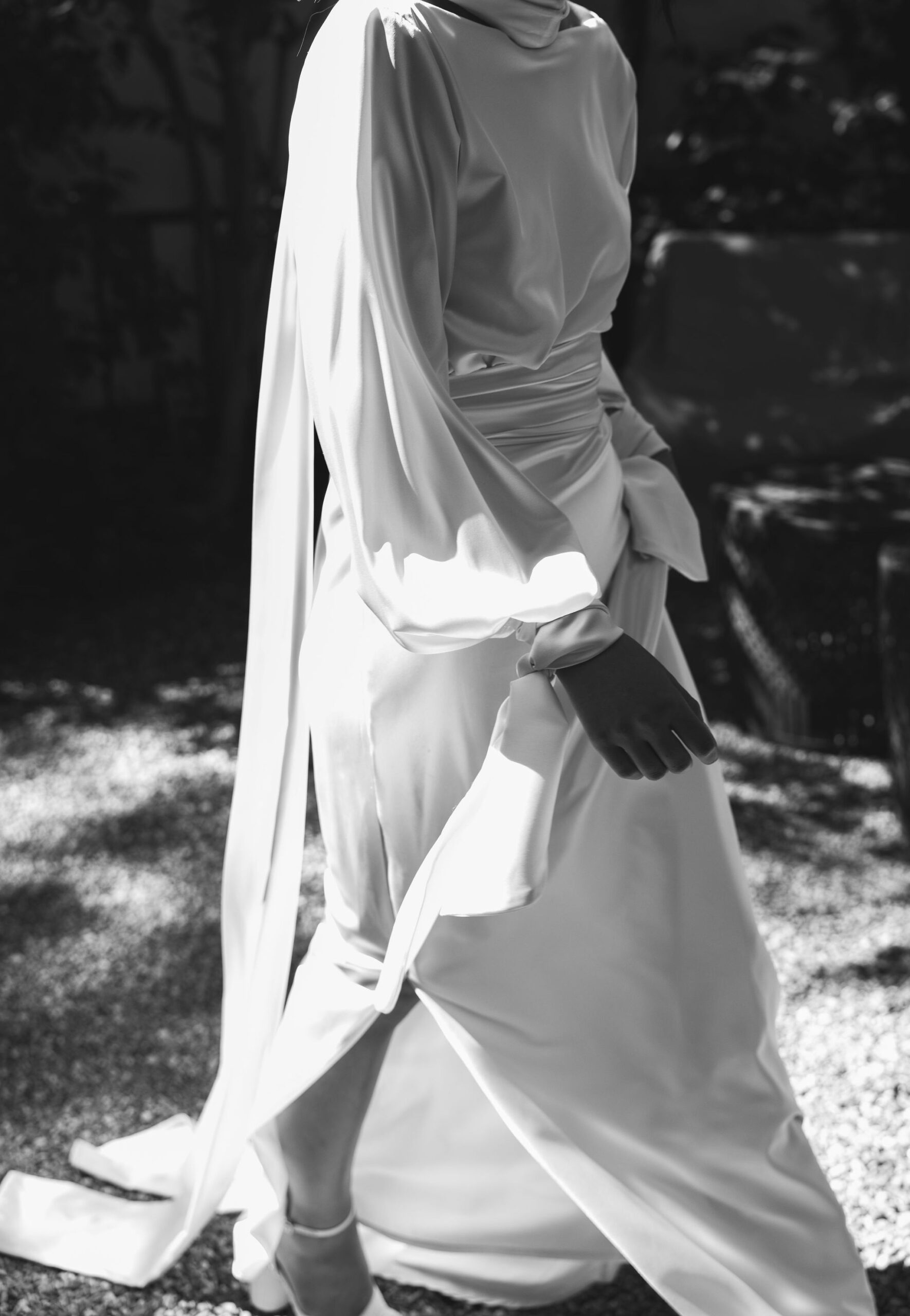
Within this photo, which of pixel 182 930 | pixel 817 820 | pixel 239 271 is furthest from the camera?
pixel 239 271

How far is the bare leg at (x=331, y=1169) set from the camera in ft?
5.44

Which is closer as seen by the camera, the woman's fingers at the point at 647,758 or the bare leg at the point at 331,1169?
the woman's fingers at the point at 647,758

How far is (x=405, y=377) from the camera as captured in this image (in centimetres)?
129

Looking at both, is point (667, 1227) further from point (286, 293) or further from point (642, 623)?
point (286, 293)

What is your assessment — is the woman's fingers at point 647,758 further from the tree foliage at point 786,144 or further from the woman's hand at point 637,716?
the tree foliage at point 786,144

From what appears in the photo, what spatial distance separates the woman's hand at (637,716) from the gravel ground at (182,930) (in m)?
1.05

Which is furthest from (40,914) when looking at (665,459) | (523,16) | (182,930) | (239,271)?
(239,271)

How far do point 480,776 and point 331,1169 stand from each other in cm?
61

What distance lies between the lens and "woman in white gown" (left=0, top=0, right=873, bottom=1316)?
1.29 metres

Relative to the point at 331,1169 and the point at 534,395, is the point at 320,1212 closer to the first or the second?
the point at 331,1169

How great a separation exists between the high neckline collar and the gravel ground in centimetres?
161

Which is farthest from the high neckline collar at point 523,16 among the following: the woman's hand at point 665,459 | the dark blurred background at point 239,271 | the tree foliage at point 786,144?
the tree foliage at point 786,144

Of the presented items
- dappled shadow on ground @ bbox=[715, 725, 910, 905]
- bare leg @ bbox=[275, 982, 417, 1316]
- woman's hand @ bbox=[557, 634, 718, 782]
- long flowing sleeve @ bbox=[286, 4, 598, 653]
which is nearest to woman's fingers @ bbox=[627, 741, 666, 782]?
woman's hand @ bbox=[557, 634, 718, 782]

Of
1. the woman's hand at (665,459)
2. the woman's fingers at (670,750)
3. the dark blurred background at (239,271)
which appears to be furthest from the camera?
the dark blurred background at (239,271)
